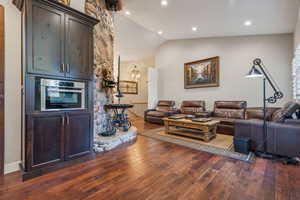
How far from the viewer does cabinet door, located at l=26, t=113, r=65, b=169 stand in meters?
1.81

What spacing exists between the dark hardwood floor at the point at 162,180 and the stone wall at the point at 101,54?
40.9 inches

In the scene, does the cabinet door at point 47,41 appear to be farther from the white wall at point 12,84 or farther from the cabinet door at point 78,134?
the cabinet door at point 78,134

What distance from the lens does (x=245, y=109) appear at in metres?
4.46

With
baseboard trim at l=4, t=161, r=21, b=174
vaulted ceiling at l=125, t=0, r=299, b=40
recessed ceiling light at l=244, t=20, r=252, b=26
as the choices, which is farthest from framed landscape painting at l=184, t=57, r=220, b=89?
baseboard trim at l=4, t=161, r=21, b=174

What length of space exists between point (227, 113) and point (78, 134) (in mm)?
4318

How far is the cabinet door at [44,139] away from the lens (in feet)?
5.95

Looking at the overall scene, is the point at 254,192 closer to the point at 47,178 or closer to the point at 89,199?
the point at 89,199

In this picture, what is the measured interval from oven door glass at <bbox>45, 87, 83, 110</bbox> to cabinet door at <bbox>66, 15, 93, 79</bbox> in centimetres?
26

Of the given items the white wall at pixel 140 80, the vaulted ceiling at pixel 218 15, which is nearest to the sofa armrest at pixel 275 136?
the vaulted ceiling at pixel 218 15

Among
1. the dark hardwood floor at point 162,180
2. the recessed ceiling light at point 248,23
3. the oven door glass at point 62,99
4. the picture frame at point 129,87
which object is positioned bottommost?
the dark hardwood floor at point 162,180

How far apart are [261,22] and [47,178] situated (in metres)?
5.61

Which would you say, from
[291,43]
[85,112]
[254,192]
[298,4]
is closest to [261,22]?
[298,4]

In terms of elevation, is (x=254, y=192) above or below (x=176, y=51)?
below

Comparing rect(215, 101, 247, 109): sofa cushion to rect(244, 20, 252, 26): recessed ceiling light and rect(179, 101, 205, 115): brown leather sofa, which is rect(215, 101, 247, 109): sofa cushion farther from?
rect(244, 20, 252, 26): recessed ceiling light
